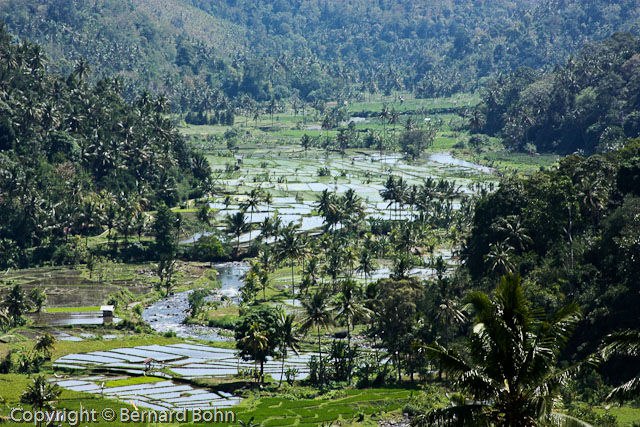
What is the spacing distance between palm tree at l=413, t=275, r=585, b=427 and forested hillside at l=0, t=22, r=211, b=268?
12276 centimetres

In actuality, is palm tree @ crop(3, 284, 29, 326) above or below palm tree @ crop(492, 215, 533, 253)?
below

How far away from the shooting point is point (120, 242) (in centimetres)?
14912

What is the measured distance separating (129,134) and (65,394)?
12695 centimetres

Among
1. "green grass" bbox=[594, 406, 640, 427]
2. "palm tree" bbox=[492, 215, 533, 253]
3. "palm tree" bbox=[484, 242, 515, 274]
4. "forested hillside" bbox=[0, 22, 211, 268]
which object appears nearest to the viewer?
"green grass" bbox=[594, 406, 640, 427]

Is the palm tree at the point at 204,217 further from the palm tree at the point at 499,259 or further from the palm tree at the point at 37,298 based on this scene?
the palm tree at the point at 499,259

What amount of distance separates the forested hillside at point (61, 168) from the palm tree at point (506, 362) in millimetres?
122756

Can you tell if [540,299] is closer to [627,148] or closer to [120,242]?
[627,148]

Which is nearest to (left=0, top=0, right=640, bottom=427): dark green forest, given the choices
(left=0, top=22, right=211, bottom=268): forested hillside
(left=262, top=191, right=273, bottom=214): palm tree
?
(left=0, top=22, right=211, bottom=268): forested hillside

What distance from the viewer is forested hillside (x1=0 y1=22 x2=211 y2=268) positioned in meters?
143

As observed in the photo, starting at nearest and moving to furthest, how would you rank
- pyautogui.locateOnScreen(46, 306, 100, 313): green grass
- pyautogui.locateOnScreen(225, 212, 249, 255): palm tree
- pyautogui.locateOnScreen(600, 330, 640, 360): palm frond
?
pyautogui.locateOnScreen(600, 330, 640, 360): palm frond → pyautogui.locateOnScreen(46, 306, 100, 313): green grass → pyautogui.locateOnScreen(225, 212, 249, 255): palm tree

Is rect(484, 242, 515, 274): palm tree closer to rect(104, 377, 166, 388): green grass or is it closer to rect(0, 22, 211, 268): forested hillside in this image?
rect(104, 377, 166, 388): green grass

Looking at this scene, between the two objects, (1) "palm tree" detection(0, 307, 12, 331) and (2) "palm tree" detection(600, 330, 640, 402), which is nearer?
(2) "palm tree" detection(600, 330, 640, 402)

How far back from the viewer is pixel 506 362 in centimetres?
2923

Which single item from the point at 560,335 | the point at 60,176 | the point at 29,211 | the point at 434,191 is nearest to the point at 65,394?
the point at 560,335
